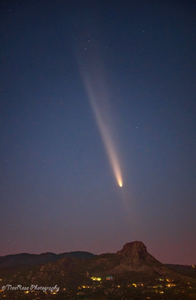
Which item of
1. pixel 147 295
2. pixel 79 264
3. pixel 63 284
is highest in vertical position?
pixel 79 264

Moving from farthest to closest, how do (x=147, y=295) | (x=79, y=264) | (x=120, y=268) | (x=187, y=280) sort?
(x=79, y=264), (x=120, y=268), (x=187, y=280), (x=147, y=295)

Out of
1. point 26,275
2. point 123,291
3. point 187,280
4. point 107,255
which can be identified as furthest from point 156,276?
point 26,275

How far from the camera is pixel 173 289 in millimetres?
129375

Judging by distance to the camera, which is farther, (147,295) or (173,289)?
(173,289)

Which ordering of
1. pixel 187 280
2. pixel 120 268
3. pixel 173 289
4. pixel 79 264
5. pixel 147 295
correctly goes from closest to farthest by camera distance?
pixel 147 295
pixel 173 289
pixel 187 280
pixel 120 268
pixel 79 264

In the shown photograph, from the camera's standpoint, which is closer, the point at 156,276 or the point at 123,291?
the point at 123,291

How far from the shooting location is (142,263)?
172m

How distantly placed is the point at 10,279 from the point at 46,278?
22019 mm

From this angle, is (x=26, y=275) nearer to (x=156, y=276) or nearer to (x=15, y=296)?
(x=15, y=296)

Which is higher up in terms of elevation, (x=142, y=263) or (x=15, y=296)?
(x=142, y=263)

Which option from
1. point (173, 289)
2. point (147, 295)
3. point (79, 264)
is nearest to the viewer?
point (147, 295)

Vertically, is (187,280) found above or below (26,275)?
below

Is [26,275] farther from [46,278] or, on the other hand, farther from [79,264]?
[79,264]

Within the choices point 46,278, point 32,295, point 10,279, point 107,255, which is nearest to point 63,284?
point 46,278
